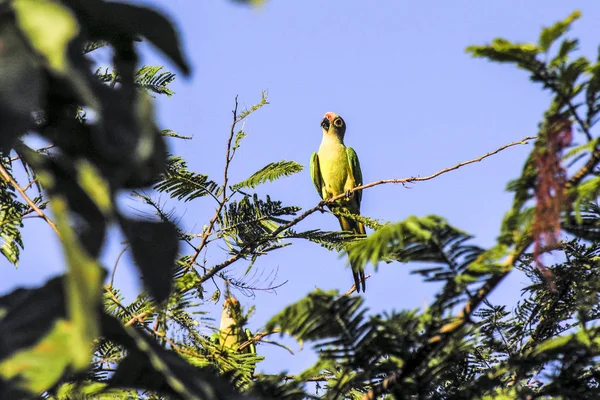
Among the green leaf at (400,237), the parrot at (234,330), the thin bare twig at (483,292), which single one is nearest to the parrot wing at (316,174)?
the parrot at (234,330)

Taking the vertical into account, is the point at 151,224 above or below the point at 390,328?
above

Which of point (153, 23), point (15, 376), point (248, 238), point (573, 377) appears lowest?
point (573, 377)

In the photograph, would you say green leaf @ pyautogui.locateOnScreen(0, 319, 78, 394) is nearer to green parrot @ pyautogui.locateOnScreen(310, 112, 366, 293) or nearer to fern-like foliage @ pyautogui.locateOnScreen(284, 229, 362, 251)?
fern-like foliage @ pyautogui.locateOnScreen(284, 229, 362, 251)

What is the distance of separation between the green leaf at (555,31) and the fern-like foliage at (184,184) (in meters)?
2.16

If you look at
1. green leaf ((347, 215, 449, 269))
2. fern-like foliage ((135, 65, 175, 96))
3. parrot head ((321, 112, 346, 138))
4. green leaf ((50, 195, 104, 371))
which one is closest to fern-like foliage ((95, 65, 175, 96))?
fern-like foliage ((135, 65, 175, 96))

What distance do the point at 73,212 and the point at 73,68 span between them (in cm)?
20

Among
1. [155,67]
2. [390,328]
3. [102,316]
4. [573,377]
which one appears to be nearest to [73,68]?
[102,316]

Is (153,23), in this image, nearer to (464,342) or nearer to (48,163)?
→ (48,163)

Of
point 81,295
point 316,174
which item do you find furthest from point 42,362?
point 316,174

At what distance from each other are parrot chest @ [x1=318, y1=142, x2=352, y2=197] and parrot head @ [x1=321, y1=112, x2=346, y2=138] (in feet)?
1.39

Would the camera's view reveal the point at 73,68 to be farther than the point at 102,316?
No

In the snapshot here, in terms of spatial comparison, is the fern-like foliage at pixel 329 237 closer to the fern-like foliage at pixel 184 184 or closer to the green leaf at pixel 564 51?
the fern-like foliage at pixel 184 184

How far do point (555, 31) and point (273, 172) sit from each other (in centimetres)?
234

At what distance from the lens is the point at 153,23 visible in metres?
0.82
